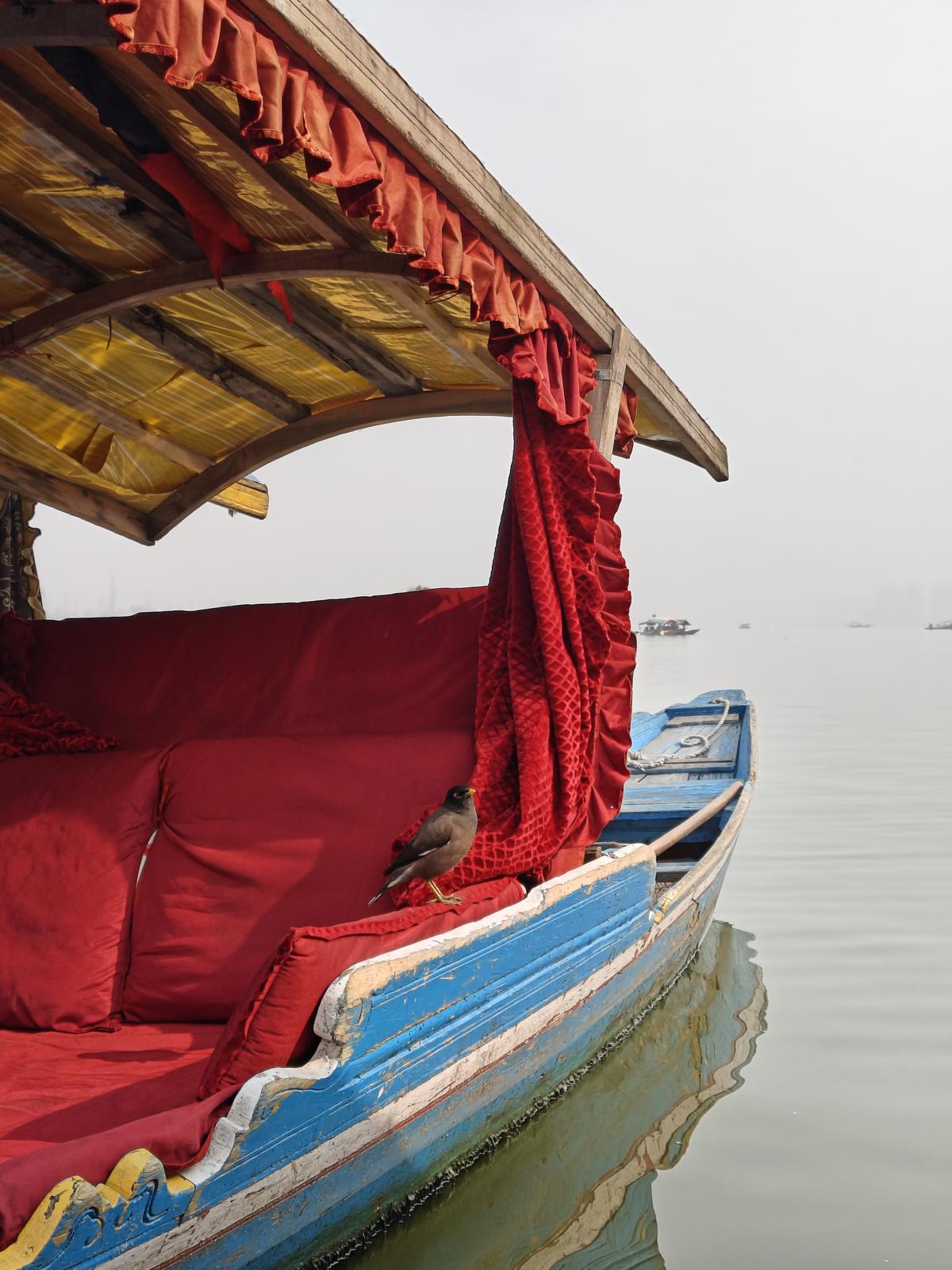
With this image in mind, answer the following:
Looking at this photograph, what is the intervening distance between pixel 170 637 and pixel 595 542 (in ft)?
4.64

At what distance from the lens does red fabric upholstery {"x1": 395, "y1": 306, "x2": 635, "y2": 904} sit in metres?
3.16

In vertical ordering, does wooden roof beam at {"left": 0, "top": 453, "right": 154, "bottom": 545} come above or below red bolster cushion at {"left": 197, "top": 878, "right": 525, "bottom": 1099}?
above

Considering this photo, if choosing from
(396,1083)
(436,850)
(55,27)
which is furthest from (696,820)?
(55,27)

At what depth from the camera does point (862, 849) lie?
302 inches

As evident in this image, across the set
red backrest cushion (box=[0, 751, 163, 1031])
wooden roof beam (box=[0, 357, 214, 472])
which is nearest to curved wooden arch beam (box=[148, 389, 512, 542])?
wooden roof beam (box=[0, 357, 214, 472])

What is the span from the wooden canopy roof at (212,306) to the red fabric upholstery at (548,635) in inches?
9.4

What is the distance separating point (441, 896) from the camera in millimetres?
2812

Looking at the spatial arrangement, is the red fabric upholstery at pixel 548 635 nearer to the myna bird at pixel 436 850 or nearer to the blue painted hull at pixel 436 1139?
the myna bird at pixel 436 850

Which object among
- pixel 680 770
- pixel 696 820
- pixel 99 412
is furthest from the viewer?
pixel 680 770

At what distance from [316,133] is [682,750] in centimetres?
570

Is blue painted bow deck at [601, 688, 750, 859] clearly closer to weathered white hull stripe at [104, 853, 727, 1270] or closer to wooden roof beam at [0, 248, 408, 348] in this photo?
weathered white hull stripe at [104, 853, 727, 1270]

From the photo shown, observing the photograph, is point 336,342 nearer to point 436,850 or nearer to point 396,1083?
point 436,850

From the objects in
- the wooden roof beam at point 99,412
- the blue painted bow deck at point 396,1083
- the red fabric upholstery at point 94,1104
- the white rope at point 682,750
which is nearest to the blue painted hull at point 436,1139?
the blue painted bow deck at point 396,1083

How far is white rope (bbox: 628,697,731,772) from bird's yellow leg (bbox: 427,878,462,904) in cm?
380
